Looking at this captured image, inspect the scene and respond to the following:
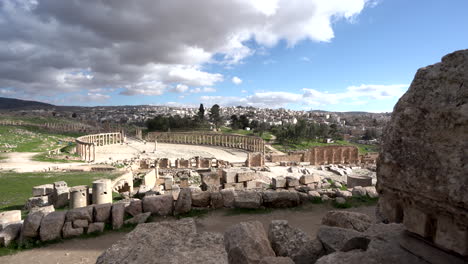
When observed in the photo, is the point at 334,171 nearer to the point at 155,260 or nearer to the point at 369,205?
the point at 369,205

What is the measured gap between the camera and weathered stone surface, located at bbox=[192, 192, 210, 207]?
9.76m

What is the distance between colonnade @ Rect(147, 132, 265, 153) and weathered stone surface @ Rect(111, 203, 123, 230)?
45.0m

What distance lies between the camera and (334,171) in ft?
94.5

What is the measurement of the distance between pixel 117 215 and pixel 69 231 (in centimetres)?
142

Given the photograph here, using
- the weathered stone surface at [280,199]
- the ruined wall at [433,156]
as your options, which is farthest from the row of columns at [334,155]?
the ruined wall at [433,156]

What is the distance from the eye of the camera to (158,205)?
9.02m

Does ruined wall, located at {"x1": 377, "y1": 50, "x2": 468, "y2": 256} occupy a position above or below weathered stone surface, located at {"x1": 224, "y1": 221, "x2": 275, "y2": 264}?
above

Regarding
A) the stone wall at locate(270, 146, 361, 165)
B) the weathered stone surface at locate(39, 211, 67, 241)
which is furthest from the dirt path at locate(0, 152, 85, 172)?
the stone wall at locate(270, 146, 361, 165)

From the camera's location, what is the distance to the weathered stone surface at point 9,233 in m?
7.23

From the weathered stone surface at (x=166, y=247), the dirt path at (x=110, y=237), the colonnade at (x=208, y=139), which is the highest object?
the weathered stone surface at (x=166, y=247)

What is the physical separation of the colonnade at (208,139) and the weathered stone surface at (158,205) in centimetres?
4400

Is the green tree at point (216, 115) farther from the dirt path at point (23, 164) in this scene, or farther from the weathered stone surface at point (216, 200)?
the weathered stone surface at point (216, 200)

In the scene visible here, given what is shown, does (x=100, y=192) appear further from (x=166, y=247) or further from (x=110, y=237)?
(x=166, y=247)

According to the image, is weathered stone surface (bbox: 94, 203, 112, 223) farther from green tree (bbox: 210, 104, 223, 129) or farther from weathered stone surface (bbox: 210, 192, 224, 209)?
green tree (bbox: 210, 104, 223, 129)
